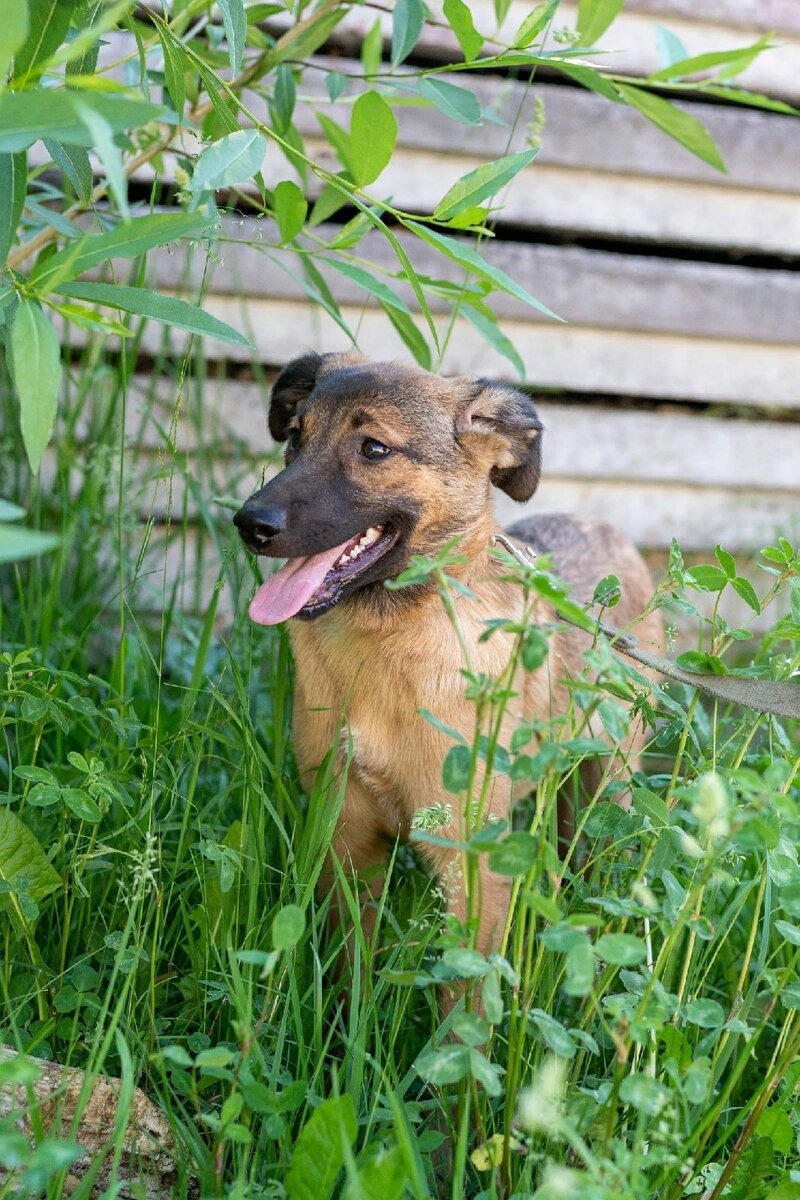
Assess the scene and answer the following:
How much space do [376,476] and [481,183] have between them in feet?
2.47

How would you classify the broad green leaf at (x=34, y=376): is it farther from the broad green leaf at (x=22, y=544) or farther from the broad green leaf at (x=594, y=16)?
the broad green leaf at (x=594, y=16)

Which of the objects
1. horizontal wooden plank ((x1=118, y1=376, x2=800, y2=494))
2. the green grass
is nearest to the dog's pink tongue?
the green grass

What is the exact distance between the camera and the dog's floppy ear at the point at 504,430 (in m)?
2.70

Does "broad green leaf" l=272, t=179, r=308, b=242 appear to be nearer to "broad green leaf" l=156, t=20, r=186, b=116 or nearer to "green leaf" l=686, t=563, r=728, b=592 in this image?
"broad green leaf" l=156, t=20, r=186, b=116

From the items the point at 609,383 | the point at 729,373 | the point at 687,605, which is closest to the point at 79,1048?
Answer: the point at 687,605

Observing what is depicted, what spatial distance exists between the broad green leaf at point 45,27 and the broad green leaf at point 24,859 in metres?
1.21

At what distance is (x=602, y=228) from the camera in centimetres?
453

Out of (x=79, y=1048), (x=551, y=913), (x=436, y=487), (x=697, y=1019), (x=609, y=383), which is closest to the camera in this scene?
(x=551, y=913)

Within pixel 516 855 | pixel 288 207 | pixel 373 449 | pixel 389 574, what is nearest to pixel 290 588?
pixel 389 574

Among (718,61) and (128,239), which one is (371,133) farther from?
(718,61)

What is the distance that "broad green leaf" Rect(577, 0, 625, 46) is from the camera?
2340 mm

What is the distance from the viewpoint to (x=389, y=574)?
2555mm

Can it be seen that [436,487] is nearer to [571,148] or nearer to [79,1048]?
[79,1048]

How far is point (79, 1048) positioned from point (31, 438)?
109 cm
